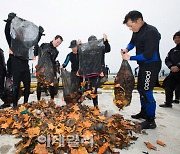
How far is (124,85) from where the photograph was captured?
148 inches

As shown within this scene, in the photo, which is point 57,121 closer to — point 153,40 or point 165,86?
point 153,40

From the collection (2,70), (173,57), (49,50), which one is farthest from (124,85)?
(2,70)

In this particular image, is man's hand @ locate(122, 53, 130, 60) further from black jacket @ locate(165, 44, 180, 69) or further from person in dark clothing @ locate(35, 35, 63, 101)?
black jacket @ locate(165, 44, 180, 69)

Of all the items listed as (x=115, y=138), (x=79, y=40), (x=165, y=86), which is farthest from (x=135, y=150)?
(x=165, y=86)

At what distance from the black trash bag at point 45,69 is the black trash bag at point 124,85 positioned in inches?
63.7

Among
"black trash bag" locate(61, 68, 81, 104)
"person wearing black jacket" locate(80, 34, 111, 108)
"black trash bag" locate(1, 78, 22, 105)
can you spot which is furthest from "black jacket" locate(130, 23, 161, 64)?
"black trash bag" locate(1, 78, 22, 105)

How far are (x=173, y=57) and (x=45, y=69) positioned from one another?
345cm

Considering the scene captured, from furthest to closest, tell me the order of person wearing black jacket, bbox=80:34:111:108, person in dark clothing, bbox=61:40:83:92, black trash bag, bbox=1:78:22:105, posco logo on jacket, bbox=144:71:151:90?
black trash bag, bbox=1:78:22:105, person in dark clothing, bbox=61:40:83:92, person wearing black jacket, bbox=80:34:111:108, posco logo on jacket, bbox=144:71:151:90

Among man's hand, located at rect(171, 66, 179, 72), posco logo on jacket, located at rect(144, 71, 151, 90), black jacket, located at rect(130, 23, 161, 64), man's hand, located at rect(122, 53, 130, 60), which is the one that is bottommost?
posco logo on jacket, located at rect(144, 71, 151, 90)

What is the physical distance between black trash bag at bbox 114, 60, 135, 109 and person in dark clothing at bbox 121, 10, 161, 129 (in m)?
0.20

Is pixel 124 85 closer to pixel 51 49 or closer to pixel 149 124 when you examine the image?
pixel 149 124

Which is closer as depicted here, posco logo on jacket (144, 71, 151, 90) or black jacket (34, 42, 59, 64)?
posco logo on jacket (144, 71, 151, 90)

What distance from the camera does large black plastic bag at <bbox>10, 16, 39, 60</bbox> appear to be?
416cm

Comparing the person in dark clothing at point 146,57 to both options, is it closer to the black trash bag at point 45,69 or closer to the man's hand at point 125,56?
the man's hand at point 125,56
